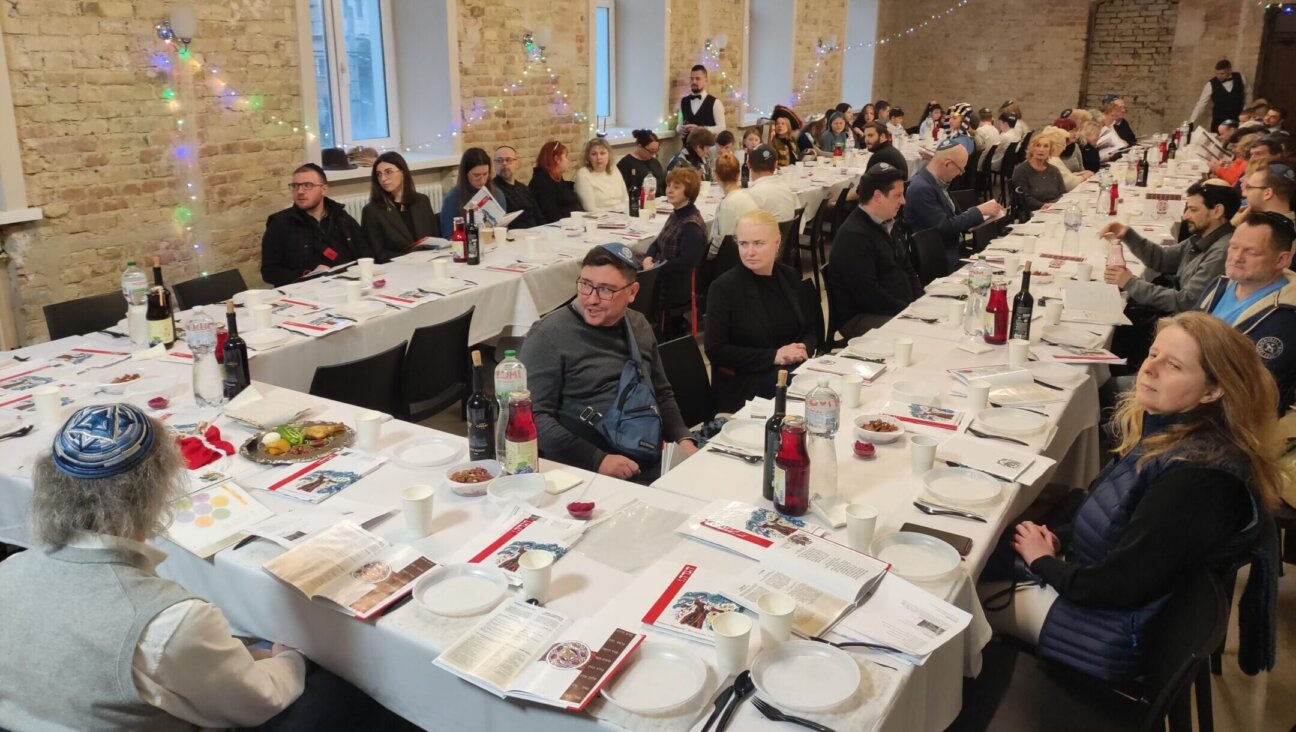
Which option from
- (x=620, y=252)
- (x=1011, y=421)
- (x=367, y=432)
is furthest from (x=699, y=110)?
(x=367, y=432)

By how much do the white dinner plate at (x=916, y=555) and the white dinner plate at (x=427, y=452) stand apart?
45.5 inches

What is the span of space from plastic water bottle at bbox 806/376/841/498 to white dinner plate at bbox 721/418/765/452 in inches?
11.4

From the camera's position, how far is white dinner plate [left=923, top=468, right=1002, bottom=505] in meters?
2.32

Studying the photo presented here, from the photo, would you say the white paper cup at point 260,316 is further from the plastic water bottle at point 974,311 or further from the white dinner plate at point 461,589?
the plastic water bottle at point 974,311

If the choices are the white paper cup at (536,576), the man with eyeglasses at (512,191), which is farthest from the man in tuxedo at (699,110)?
the white paper cup at (536,576)

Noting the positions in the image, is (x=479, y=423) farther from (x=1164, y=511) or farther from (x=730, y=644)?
(x=1164, y=511)

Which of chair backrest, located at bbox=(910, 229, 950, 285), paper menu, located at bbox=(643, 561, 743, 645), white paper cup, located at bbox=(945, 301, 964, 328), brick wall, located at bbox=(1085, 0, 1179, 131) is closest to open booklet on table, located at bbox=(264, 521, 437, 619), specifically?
paper menu, located at bbox=(643, 561, 743, 645)

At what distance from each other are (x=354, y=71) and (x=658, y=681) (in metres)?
7.22

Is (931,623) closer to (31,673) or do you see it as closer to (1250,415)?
(1250,415)

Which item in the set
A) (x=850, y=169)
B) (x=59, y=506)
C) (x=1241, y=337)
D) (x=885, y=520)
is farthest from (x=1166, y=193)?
(x=59, y=506)

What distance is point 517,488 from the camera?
2.32 meters

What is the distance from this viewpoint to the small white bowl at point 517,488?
7.47ft

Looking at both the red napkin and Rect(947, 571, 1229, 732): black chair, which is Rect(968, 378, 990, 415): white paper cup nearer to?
Rect(947, 571, 1229, 732): black chair

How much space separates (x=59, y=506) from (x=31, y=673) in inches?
10.5
